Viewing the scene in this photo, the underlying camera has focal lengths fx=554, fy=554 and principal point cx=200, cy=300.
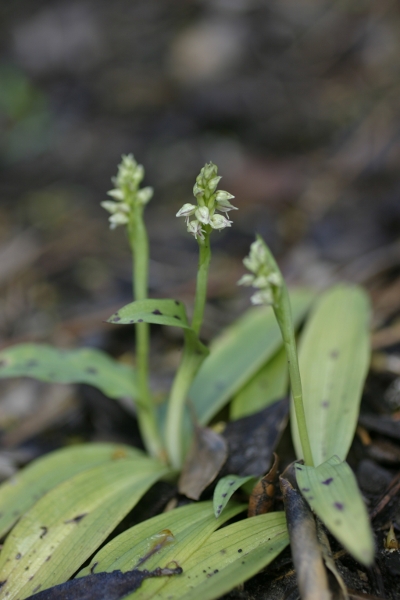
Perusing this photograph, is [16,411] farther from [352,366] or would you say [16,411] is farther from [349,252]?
[349,252]

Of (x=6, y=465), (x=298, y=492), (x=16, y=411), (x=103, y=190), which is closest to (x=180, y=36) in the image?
(x=103, y=190)

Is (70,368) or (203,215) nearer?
(203,215)

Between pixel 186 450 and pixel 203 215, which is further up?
pixel 203 215

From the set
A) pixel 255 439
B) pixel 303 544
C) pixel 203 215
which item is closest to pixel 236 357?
pixel 255 439

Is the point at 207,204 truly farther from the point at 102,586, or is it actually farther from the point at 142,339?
the point at 102,586

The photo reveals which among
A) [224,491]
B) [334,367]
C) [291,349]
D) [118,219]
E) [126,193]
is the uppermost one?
[126,193]

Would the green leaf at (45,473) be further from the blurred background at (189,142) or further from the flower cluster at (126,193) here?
the blurred background at (189,142)
